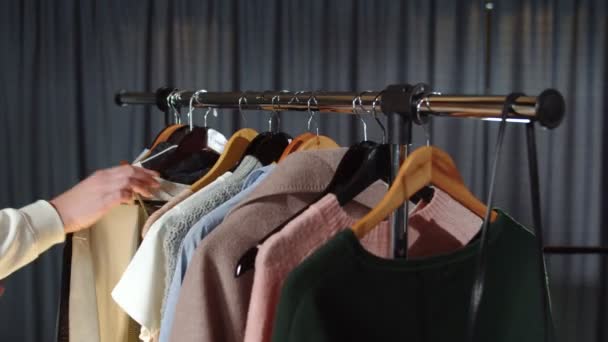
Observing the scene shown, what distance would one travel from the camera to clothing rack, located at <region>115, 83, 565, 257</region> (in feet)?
1.85

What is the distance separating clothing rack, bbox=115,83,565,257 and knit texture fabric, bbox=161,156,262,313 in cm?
17

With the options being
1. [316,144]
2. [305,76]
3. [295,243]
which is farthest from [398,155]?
[305,76]

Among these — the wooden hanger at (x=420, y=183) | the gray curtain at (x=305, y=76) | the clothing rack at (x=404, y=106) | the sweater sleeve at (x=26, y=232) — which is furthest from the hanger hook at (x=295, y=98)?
the gray curtain at (x=305, y=76)

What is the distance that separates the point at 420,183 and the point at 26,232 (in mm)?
727

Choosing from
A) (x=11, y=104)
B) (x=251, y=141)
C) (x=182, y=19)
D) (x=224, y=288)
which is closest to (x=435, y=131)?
(x=182, y=19)

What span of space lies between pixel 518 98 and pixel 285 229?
10.1 inches

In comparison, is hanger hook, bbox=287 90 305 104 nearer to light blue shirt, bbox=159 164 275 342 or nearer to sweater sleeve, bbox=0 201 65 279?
light blue shirt, bbox=159 164 275 342

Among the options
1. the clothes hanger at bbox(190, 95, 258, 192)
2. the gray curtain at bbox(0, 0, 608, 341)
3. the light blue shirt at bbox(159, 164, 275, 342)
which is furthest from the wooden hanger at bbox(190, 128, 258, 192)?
the gray curtain at bbox(0, 0, 608, 341)

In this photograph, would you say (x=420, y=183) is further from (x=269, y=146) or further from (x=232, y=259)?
(x=269, y=146)

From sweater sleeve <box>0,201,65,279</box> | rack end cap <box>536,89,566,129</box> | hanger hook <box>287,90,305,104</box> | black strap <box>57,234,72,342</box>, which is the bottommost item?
black strap <box>57,234,72,342</box>

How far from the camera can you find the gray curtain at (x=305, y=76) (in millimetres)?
2410

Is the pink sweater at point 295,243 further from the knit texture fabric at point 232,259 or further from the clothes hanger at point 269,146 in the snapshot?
the clothes hanger at point 269,146

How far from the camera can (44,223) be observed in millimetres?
1108

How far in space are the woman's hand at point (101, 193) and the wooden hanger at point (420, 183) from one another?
538mm
